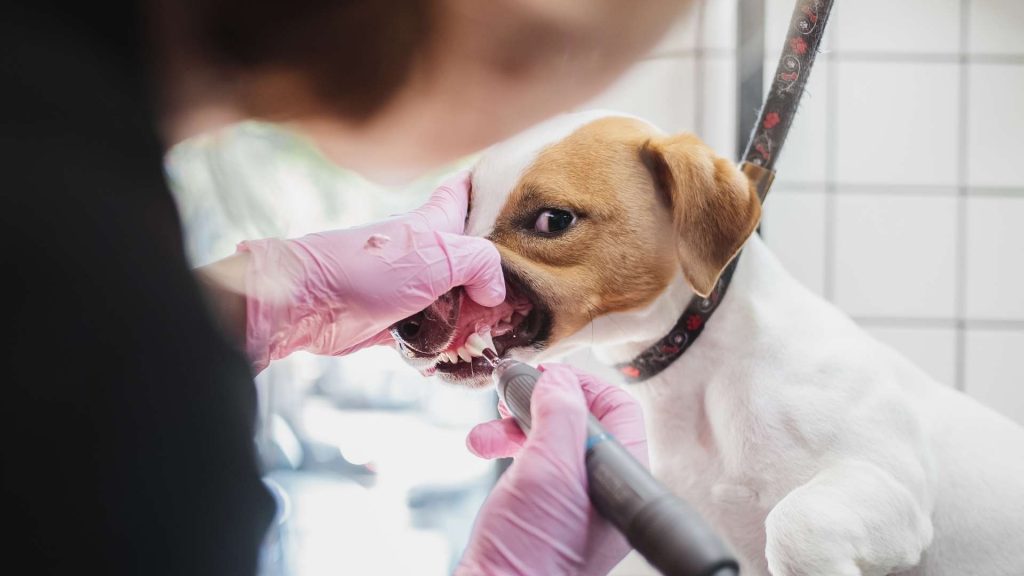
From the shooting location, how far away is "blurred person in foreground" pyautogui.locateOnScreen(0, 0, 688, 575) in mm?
382

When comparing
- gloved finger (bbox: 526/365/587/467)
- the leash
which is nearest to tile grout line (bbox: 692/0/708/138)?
the leash

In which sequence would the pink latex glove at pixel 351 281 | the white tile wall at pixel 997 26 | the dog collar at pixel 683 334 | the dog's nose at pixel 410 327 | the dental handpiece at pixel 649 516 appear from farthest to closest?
1. the white tile wall at pixel 997 26
2. the dog collar at pixel 683 334
3. the dog's nose at pixel 410 327
4. the pink latex glove at pixel 351 281
5. the dental handpiece at pixel 649 516

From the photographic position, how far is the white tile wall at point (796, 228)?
882 millimetres

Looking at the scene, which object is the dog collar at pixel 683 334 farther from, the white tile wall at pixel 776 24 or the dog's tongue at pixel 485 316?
the white tile wall at pixel 776 24

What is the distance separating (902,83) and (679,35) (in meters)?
0.28

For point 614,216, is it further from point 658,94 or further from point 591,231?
point 658,94

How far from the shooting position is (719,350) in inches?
27.6

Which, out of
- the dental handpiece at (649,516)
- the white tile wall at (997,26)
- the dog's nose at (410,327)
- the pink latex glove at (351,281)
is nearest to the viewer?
the dental handpiece at (649,516)

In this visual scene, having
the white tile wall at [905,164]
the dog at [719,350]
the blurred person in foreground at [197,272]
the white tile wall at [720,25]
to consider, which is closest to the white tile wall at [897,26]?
the white tile wall at [905,164]

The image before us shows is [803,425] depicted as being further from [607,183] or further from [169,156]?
[169,156]

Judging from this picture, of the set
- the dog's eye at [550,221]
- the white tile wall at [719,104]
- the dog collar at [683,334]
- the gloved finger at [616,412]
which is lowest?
the gloved finger at [616,412]

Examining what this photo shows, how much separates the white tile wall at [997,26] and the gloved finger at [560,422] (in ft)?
2.15

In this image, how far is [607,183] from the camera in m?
0.69

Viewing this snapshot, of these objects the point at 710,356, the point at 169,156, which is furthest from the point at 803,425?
the point at 169,156
